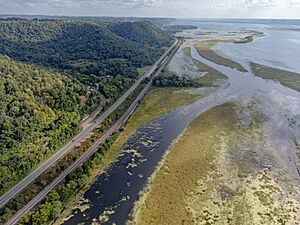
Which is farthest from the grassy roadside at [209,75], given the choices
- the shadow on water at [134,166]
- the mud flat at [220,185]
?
the mud flat at [220,185]

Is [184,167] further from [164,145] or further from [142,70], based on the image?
[142,70]

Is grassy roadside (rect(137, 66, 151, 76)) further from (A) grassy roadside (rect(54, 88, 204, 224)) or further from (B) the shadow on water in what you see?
(B) the shadow on water

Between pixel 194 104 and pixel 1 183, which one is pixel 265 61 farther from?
pixel 1 183

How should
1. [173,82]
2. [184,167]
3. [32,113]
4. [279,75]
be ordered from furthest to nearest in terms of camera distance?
1. [279,75]
2. [173,82]
3. [32,113]
4. [184,167]

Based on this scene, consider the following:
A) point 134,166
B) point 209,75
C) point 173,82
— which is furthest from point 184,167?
point 209,75

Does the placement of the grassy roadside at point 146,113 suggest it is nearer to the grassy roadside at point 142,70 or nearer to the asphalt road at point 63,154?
the asphalt road at point 63,154

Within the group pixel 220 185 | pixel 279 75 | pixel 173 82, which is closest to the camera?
pixel 220 185

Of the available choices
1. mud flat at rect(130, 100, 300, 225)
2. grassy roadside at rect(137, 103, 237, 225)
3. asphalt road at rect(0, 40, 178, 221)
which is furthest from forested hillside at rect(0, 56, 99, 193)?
grassy roadside at rect(137, 103, 237, 225)

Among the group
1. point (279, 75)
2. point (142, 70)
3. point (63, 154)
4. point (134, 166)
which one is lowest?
point (134, 166)
